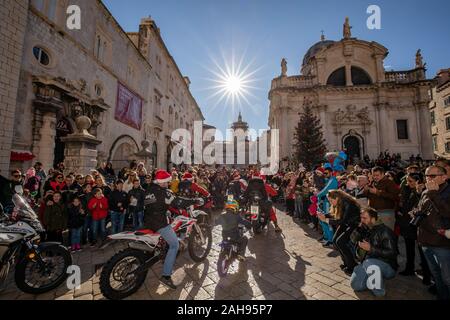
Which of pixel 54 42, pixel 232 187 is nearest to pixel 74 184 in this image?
pixel 232 187

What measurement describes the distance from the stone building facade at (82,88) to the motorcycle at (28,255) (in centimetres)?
466

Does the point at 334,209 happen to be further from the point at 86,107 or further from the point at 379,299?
the point at 86,107

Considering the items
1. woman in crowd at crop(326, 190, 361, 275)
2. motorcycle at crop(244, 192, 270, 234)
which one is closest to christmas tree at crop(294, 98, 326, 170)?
motorcycle at crop(244, 192, 270, 234)

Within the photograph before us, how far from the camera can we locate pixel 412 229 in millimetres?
3949

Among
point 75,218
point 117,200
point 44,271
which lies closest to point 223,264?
point 44,271

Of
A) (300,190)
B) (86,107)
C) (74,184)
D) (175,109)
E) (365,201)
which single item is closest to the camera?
(365,201)

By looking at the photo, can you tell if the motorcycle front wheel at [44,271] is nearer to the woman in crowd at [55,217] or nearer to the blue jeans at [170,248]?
the woman in crowd at [55,217]

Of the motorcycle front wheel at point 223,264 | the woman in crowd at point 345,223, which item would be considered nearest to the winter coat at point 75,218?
the motorcycle front wheel at point 223,264

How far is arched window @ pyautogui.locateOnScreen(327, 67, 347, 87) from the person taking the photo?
82.6ft

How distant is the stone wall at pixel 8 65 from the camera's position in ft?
23.6

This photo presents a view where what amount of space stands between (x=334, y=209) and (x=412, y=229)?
4.32 ft

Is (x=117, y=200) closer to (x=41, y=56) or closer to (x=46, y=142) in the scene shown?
(x=46, y=142)

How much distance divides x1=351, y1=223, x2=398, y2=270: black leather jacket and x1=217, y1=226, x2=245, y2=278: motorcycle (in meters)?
2.30

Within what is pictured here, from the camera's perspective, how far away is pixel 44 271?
333cm
